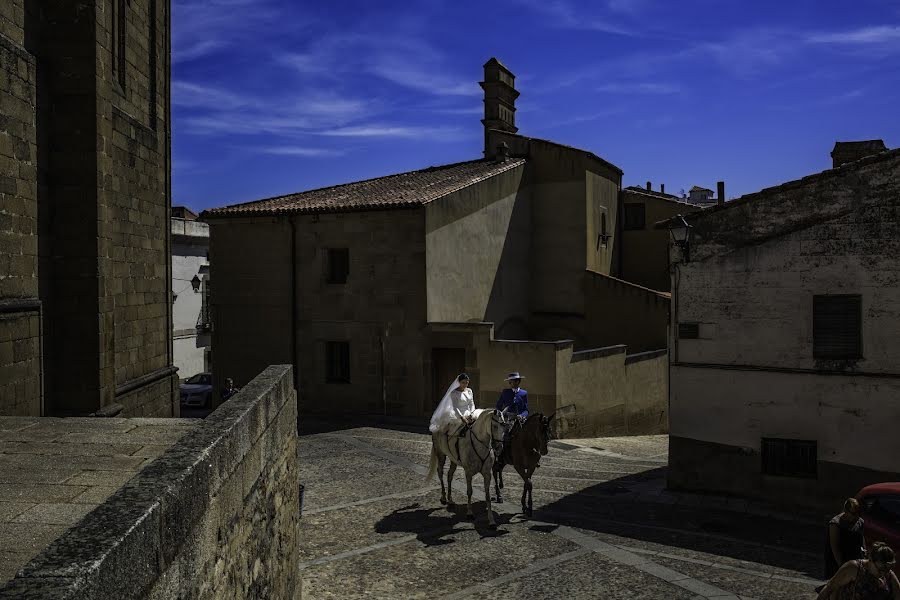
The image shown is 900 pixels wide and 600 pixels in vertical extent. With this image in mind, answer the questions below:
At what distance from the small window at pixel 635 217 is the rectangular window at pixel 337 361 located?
15.2 metres

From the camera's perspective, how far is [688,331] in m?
14.5

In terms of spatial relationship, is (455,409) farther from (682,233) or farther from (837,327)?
(837,327)

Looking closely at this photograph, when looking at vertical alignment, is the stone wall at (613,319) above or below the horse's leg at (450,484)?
above

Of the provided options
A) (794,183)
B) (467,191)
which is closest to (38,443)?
(794,183)

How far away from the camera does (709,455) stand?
14297 mm

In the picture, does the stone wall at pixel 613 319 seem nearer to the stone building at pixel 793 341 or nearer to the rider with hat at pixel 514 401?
the stone building at pixel 793 341

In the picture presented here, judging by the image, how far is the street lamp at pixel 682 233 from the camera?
14.2m

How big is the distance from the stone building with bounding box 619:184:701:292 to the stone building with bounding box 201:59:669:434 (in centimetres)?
510

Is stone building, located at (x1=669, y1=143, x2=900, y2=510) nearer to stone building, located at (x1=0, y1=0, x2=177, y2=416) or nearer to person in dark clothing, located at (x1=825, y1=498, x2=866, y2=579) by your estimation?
person in dark clothing, located at (x1=825, y1=498, x2=866, y2=579)

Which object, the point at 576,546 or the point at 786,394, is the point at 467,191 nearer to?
the point at 786,394

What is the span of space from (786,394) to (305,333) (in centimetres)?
1395

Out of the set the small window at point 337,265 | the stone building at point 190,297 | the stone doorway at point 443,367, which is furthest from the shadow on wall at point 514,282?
the stone building at point 190,297

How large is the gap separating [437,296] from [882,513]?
14.0 metres

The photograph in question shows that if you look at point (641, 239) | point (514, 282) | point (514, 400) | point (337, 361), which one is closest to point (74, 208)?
point (514, 400)
